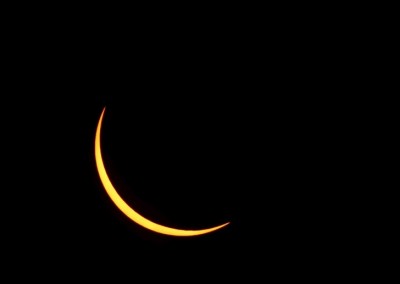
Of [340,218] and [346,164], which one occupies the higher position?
[346,164]

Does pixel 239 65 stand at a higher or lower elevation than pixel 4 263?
higher

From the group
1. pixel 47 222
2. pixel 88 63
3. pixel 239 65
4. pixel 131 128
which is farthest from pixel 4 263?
pixel 239 65

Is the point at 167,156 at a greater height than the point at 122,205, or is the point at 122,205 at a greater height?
the point at 167,156

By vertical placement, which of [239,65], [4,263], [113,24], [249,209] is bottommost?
[4,263]

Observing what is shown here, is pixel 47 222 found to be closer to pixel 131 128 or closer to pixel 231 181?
pixel 131 128

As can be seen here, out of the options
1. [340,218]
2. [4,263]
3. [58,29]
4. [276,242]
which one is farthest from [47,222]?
[340,218]

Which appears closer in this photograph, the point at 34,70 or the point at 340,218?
the point at 34,70

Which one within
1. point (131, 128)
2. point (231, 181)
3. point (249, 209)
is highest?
point (131, 128)

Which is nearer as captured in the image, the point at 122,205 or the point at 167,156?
the point at 122,205

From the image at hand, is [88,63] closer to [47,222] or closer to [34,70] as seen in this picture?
[34,70]
